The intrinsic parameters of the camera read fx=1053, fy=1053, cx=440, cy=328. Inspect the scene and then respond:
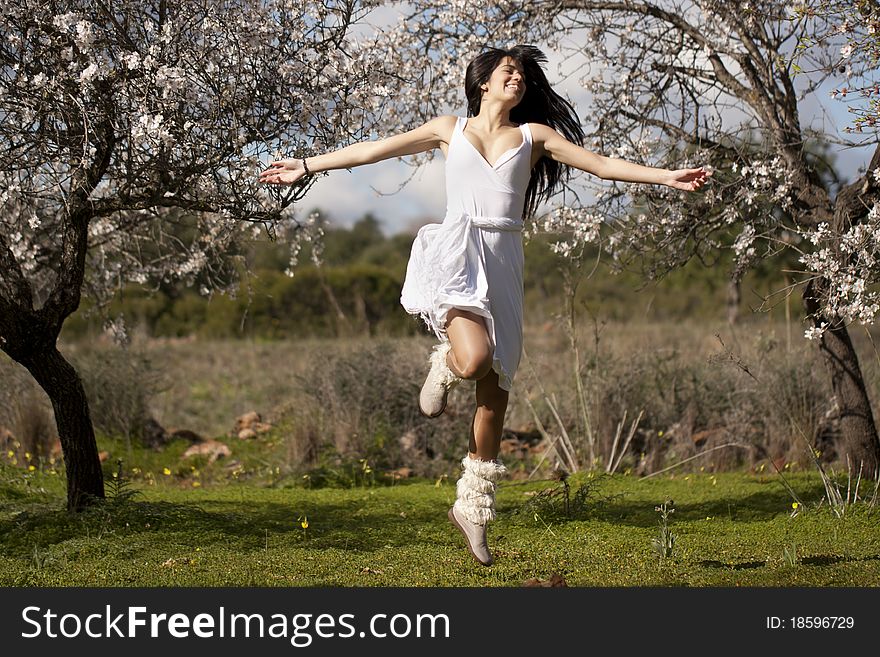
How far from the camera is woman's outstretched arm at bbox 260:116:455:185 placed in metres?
5.10

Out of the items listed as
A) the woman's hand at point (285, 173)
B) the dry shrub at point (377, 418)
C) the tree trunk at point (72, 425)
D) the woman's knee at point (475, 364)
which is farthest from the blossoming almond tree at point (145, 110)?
the dry shrub at point (377, 418)

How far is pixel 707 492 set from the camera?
303 inches

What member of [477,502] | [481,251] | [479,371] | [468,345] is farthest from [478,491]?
[481,251]

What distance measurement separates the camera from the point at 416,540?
5910mm

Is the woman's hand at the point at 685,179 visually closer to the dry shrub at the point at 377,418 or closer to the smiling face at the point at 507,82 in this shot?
the smiling face at the point at 507,82

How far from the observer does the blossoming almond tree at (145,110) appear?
5172mm

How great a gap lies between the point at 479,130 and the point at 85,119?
1861 millimetres

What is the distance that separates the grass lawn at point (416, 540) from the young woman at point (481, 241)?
2.17 ft

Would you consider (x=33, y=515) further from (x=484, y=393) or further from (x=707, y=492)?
(x=707, y=492)

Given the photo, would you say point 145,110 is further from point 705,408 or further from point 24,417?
point 705,408

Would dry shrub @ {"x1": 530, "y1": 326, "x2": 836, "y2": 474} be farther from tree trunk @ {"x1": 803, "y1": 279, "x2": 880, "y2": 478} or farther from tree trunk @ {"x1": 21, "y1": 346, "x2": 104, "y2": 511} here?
tree trunk @ {"x1": 21, "y1": 346, "x2": 104, "y2": 511}

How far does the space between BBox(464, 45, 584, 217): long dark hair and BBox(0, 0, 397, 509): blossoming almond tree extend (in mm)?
630

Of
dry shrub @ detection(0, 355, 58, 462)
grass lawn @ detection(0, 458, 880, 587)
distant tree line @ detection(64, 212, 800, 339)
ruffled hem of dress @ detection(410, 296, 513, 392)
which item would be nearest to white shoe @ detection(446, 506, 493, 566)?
grass lawn @ detection(0, 458, 880, 587)

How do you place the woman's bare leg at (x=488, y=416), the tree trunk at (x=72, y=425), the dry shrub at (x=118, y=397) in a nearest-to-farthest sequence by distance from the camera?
the woman's bare leg at (x=488, y=416) < the tree trunk at (x=72, y=425) < the dry shrub at (x=118, y=397)
